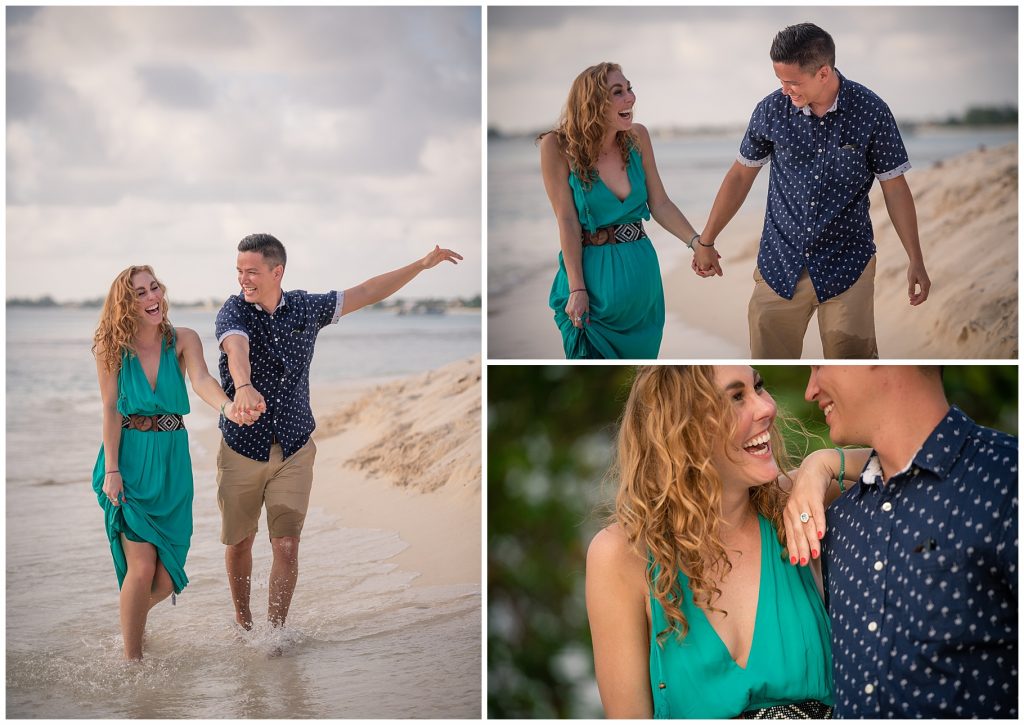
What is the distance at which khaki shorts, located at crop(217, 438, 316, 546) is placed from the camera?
352 cm

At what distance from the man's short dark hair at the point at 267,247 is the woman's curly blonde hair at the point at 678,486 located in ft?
4.03

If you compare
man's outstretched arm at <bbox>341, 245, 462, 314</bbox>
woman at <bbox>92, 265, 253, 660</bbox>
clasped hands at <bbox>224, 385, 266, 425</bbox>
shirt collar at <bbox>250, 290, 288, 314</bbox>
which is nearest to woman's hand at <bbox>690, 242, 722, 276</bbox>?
man's outstretched arm at <bbox>341, 245, 462, 314</bbox>

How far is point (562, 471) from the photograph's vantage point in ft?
13.0

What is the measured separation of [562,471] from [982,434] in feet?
5.19

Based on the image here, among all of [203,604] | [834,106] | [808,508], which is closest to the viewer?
[808,508]

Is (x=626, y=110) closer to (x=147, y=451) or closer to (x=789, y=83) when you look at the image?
(x=789, y=83)

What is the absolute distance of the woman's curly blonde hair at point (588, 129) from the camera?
3.35m

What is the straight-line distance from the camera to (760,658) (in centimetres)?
280

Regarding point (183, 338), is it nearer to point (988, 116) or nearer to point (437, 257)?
point (437, 257)

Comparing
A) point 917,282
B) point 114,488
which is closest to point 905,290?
point 917,282

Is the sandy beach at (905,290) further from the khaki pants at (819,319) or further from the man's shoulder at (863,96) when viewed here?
the man's shoulder at (863,96)

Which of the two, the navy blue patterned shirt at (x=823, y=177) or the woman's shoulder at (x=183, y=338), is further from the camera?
the woman's shoulder at (x=183, y=338)

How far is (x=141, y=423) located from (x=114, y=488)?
210 mm

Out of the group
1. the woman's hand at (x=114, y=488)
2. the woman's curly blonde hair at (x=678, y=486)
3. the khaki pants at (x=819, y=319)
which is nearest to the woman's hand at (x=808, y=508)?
the woman's curly blonde hair at (x=678, y=486)
